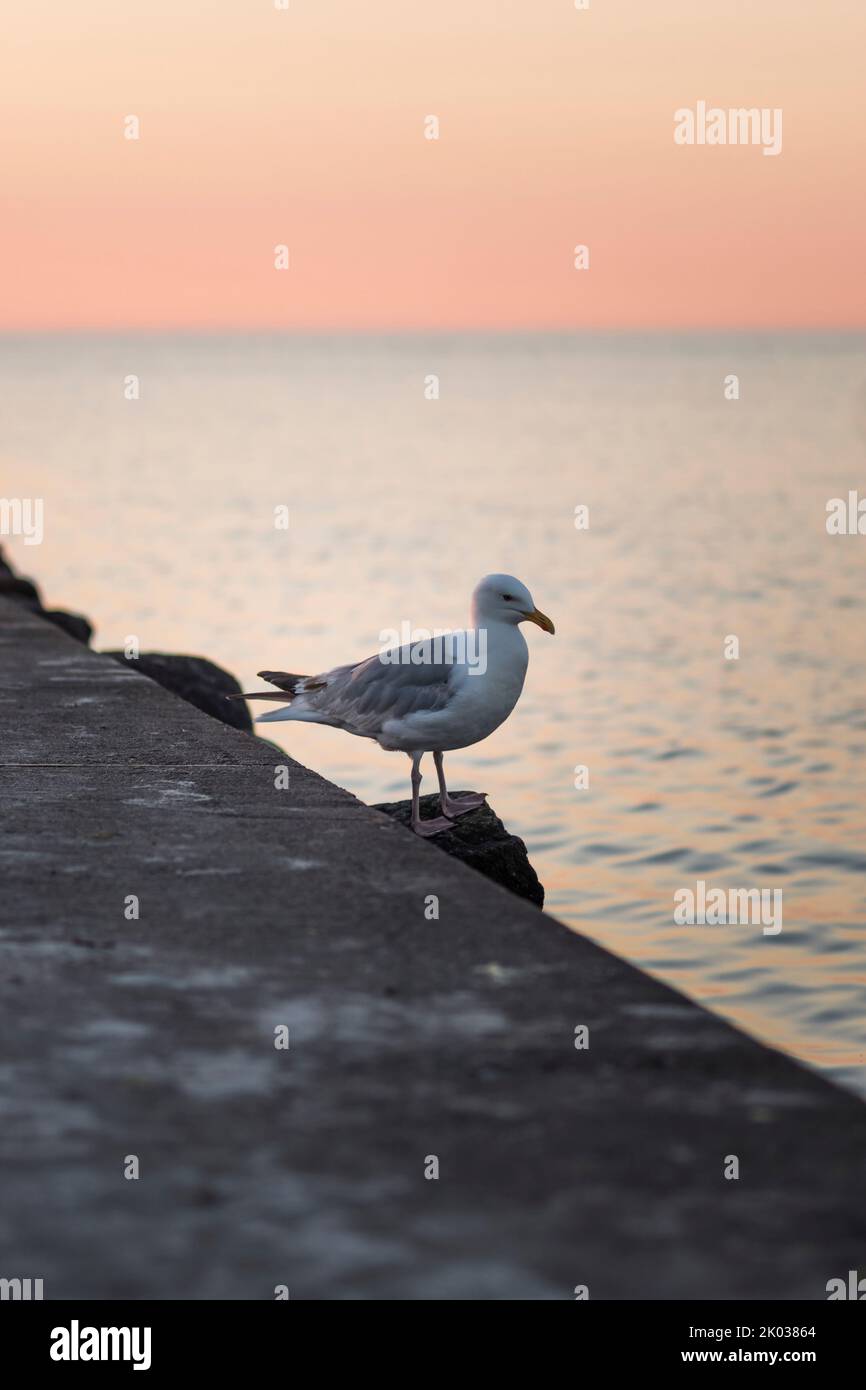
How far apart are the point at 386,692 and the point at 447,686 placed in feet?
1.00

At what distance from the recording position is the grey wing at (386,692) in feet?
23.9

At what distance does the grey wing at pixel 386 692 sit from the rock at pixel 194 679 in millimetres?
2948

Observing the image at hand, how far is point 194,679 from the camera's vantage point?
10812 millimetres

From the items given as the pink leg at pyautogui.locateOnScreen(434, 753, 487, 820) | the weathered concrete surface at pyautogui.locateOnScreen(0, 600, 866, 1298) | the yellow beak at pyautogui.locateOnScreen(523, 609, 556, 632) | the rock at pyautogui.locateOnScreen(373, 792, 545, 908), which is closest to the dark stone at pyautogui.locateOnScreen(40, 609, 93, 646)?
the pink leg at pyautogui.locateOnScreen(434, 753, 487, 820)

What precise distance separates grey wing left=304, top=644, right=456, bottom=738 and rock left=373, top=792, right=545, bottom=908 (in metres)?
0.44

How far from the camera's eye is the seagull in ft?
23.7

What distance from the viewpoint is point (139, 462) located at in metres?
53.1

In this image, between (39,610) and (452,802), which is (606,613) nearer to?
(39,610)

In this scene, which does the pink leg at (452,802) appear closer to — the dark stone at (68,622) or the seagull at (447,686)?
the seagull at (447,686)

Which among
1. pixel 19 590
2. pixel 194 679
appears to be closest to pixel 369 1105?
pixel 194 679

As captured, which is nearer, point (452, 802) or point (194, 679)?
point (452, 802)

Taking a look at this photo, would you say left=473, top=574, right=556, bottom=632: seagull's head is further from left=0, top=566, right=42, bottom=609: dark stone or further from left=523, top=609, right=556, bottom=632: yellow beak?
left=0, top=566, right=42, bottom=609: dark stone

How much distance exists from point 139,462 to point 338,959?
164 feet
